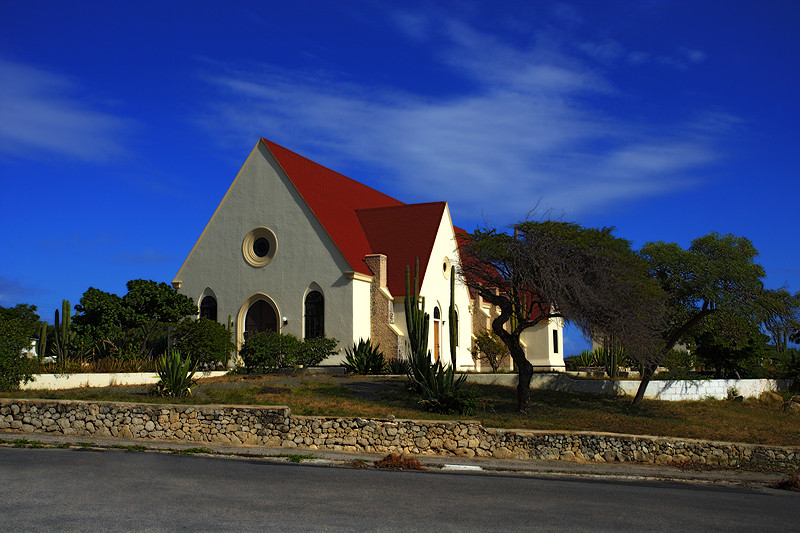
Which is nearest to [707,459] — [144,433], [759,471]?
[759,471]

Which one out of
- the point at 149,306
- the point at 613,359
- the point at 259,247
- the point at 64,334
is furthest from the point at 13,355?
the point at 613,359

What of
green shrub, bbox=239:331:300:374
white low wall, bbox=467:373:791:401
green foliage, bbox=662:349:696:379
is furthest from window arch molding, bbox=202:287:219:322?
green foliage, bbox=662:349:696:379

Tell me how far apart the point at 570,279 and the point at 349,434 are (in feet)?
25.7

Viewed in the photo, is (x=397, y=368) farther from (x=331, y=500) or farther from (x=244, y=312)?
(x=331, y=500)

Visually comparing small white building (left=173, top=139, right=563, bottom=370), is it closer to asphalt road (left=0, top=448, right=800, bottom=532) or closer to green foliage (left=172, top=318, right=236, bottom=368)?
green foliage (left=172, top=318, right=236, bottom=368)

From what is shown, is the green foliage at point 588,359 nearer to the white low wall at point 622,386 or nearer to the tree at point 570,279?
the white low wall at point 622,386

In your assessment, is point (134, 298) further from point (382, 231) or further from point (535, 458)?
point (535, 458)

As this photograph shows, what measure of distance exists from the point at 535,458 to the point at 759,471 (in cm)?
567

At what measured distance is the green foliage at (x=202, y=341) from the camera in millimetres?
29266

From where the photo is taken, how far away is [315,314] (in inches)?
1303

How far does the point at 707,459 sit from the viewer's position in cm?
1769

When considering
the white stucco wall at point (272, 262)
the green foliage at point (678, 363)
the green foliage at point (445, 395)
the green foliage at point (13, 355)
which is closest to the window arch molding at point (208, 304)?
the white stucco wall at point (272, 262)

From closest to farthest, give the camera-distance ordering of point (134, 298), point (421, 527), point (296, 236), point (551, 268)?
point (421, 527) → point (551, 268) → point (134, 298) → point (296, 236)

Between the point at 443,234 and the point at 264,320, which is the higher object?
the point at 443,234
